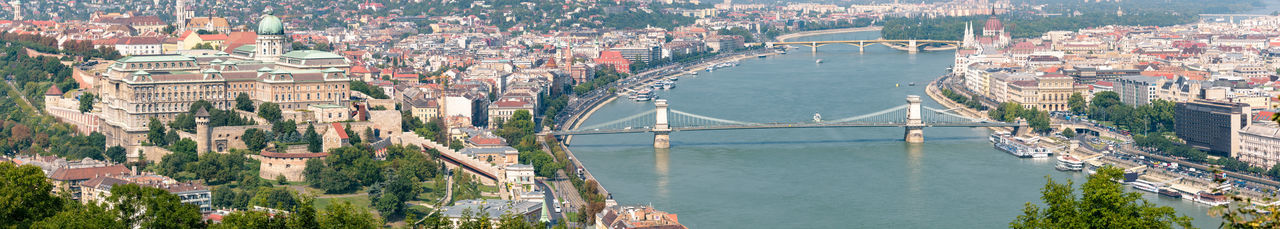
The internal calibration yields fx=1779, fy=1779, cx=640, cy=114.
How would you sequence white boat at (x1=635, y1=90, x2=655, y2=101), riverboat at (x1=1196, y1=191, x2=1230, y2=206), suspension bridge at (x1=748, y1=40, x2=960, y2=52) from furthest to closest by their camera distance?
suspension bridge at (x1=748, y1=40, x2=960, y2=52), white boat at (x1=635, y1=90, x2=655, y2=101), riverboat at (x1=1196, y1=191, x2=1230, y2=206)

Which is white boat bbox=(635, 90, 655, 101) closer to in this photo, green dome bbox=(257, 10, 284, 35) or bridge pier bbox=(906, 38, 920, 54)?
green dome bbox=(257, 10, 284, 35)

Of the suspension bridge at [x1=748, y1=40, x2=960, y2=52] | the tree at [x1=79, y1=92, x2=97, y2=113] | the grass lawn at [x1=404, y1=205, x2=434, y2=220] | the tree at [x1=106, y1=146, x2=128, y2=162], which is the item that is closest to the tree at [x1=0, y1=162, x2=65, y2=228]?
the grass lawn at [x1=404, y1=205, x2=434, y2=220]

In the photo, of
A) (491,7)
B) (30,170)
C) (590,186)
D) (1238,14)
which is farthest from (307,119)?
(1238,14)

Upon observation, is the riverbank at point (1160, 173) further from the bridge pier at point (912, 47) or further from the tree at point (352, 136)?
the bridge pier at point (912, 47)

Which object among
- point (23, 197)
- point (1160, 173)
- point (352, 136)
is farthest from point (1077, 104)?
point (23, 197)

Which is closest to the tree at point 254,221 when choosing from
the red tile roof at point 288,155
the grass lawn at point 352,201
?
the grass lawn at point 352,201
